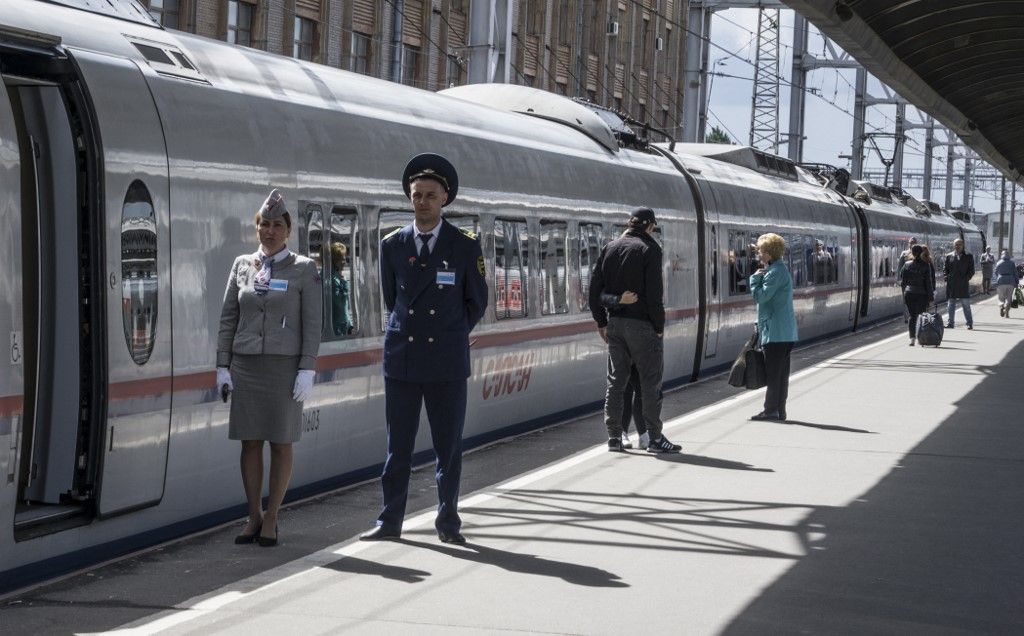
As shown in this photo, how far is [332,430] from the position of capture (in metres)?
10.1

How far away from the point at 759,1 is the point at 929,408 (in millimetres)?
26974

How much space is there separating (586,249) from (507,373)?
2.67 metres

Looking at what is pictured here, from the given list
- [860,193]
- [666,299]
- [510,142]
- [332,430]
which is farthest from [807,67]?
[332,430]

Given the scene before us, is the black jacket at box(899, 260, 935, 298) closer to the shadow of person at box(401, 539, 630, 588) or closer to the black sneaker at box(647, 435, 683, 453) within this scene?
the black sneaker at box(647, 435, 683, 453)

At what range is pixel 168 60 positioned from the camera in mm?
8609

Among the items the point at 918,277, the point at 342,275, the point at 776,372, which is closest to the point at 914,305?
the point at 918,277

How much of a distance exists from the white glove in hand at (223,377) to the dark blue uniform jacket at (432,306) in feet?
2.76

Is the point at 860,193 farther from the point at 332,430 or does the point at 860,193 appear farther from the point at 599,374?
the point at 332,430

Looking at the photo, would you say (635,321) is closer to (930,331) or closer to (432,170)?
(432,170)

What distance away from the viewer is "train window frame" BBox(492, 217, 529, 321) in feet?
43.6

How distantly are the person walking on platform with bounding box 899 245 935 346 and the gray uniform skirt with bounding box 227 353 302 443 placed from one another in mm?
Result: 20459

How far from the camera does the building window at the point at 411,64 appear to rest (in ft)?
129

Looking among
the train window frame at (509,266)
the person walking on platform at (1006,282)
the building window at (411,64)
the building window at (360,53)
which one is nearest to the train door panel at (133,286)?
the train window frame at (509,266)

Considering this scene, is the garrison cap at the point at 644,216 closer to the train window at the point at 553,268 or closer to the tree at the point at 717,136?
the train window at the point at 553,268
